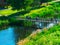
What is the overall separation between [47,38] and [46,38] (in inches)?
8.2

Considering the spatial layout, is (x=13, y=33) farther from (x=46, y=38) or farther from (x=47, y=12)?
(x=47, y=12)

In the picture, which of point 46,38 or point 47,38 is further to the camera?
point 46,38

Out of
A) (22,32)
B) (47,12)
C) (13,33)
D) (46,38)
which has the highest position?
(46,38)

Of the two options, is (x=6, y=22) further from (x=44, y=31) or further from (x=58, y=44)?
(x=58, y=44)

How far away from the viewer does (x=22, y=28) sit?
67312 millimetres

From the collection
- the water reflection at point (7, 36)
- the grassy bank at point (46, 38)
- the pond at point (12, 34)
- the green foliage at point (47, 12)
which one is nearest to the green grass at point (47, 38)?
the grassy bank at point (46, 38)

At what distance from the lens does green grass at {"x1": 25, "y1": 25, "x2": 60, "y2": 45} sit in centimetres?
4583

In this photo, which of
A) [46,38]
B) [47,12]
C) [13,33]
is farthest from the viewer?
[47,12]

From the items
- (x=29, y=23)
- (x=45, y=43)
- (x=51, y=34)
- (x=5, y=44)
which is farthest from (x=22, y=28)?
(x=45, y=43)

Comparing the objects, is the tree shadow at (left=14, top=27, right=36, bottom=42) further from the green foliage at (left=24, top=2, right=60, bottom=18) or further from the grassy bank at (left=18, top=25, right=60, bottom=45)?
the green foliage at (left=24, top=2, right=60, bottom=18)

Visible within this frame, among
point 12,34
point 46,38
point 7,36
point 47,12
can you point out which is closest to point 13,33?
point 12,34

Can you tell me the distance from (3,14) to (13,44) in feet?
96.4

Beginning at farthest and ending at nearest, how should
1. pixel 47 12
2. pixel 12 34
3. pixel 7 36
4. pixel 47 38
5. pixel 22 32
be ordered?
pixel 47 12, pixel 22 32, pixel 12 34, pixel 7 36, pixel 47 38

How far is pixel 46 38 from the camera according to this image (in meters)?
47.8
